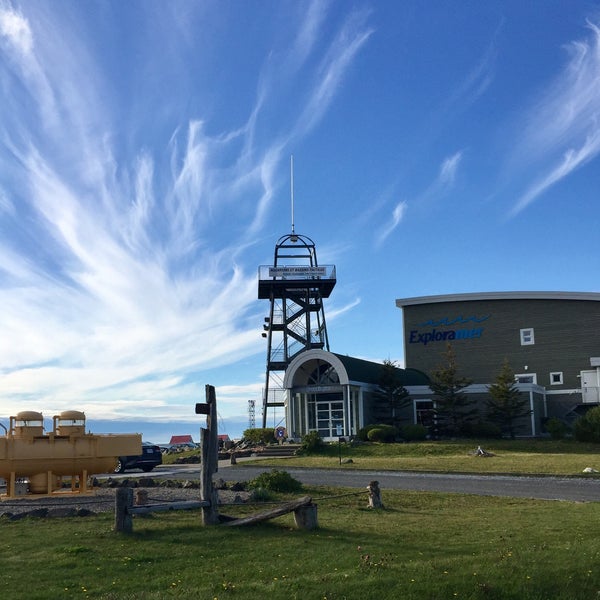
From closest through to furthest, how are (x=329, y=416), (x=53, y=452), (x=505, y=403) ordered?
(x=53, y=452) < (x=505, y=403) < (x=329, y=416)

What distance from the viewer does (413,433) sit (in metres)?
38.8

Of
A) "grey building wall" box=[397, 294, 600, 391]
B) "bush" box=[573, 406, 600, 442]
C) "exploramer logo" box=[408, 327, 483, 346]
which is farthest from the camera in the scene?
"exploramer logo" box=[408, 327, 483, 346]

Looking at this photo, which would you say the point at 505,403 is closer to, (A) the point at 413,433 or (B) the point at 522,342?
(A) the point at 413,433

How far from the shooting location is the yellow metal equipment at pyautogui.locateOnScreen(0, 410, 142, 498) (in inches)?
653

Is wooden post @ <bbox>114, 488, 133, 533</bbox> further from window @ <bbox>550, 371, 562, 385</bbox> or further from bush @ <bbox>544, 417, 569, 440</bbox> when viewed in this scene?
window @ <bbox>550, 371, 562, 385</bbox>

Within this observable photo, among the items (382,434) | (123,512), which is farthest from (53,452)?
(382,434)

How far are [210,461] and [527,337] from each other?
3975 cm

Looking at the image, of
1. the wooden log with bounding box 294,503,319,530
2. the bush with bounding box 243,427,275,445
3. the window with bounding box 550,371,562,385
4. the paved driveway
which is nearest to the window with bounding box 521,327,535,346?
the window with bounding box 550,371,562,385

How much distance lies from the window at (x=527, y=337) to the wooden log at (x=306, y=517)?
129ft

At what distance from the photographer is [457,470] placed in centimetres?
2538

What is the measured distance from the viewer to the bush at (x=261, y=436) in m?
43.3

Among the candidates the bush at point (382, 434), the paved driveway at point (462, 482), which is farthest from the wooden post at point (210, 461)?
the bush at point (382, 434)

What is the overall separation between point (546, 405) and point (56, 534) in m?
41.3

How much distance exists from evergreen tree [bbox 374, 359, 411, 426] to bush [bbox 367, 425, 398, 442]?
3.98 meters
